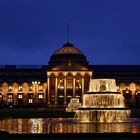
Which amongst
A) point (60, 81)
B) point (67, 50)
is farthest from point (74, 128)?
point (67, 50)

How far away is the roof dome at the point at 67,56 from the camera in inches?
6797

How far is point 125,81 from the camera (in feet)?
566

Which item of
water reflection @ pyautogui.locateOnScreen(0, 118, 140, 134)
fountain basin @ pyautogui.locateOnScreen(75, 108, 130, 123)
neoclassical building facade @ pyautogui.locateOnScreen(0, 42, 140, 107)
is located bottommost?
water reflection @ pyautogui.locateOnScreen(0, 118, 140, 134)

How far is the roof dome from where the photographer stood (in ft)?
566

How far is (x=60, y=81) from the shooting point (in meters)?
168

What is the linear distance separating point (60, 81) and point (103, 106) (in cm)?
13199

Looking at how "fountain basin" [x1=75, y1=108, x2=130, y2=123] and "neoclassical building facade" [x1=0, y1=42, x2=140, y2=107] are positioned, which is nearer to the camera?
"fountain basin" [x1=75, y1=108, x2=130, y2=123]

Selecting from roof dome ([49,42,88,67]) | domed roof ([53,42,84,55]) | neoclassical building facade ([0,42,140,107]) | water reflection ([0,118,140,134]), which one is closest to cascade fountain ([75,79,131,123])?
water reflection ([0,118,140,134])

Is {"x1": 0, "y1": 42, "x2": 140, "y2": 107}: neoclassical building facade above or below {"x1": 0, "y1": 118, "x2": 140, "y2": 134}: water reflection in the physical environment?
above

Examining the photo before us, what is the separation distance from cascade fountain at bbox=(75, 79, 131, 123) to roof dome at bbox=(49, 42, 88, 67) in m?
131

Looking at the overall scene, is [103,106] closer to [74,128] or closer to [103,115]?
[103,115]

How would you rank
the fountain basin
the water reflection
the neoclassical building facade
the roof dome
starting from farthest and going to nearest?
1. the roof dome
2. the neoclassical building facade
3. the fountain basin
4. the water reflection

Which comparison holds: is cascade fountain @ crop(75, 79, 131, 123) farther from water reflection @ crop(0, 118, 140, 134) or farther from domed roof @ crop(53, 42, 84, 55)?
domed roof @ crop(53, 42, 84, 55)
